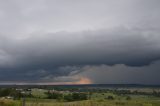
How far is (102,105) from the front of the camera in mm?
62531

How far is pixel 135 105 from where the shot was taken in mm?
74438

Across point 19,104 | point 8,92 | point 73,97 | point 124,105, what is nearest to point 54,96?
point 73,97

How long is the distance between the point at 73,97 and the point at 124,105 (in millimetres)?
41194

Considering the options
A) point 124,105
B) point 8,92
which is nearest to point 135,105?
point 124,105

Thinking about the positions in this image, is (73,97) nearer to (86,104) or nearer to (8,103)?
(86,104)

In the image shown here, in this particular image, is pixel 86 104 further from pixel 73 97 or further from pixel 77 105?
pixel 73 97

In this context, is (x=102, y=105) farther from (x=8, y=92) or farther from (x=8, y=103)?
(x=8, y=92)

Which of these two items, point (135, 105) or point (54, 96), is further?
point (54, 96)

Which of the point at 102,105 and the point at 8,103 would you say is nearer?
the point at 8,103

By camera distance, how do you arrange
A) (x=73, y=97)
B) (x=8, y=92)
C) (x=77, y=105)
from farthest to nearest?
(x=8, y=92) → (x=73, y=97) → (x=77, y=105)

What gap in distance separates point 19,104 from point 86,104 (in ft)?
62.8

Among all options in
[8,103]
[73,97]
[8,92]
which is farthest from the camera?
[8,92]

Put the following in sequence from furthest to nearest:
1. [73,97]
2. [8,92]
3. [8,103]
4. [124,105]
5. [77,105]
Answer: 1. [8,92]
2. [73,97]
3. [124,105]
4. [77,105]
5. [8,103]

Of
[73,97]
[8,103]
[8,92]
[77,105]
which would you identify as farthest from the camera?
[8,92]
